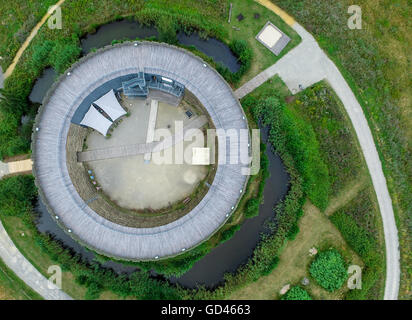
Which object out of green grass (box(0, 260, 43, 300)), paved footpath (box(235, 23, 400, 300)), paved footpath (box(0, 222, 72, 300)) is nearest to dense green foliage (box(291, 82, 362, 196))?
paved footpath (box(235, 23, 400, 300))

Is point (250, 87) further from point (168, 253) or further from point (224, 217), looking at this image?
point (168, 253)

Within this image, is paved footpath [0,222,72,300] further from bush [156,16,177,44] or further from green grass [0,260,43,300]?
bush [156,16,177,44]

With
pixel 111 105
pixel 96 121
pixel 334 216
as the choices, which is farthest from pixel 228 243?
pixel 111 105

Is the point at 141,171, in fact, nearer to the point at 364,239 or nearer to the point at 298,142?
the point at 298,142

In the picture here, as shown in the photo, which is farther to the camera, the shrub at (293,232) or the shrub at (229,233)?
the shrub at (229,233)

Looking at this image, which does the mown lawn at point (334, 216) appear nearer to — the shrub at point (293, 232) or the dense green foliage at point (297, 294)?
the dense green foliage at point (297, 294)

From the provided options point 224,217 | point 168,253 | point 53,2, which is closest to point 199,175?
point 224,217

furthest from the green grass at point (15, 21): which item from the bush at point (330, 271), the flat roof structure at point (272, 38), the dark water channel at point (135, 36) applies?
the bush at point (330, 271)
